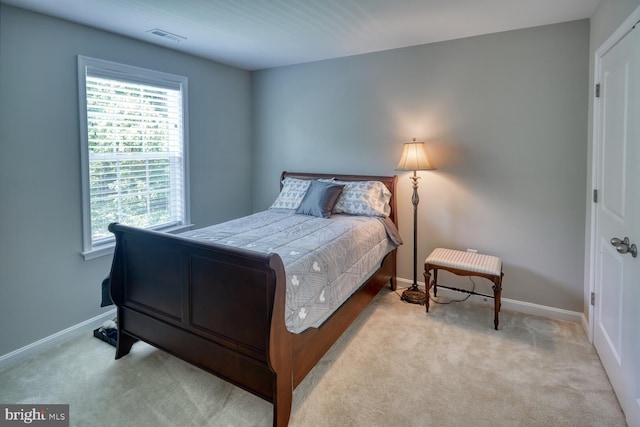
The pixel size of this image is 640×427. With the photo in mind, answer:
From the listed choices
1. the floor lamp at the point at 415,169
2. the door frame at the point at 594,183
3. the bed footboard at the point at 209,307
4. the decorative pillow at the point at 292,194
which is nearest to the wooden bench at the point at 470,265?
the floor lamp at the point at 415,169

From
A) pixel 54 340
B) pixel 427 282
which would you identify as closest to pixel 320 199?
pixel 427 282

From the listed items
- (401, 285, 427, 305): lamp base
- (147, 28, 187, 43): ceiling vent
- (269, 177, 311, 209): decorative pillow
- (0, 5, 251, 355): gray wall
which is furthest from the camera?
(269, 177, 311, 209): decorative pillow

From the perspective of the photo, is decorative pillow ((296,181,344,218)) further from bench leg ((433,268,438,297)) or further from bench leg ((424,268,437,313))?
bench leg ((433,268,438,297))

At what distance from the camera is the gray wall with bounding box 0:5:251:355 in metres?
2.39

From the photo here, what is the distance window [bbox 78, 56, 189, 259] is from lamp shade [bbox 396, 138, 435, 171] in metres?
2.23

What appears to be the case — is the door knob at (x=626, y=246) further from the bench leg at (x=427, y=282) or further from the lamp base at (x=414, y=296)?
the lamp base at (x=414, y=296)

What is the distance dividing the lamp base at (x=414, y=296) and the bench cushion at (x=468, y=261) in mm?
498

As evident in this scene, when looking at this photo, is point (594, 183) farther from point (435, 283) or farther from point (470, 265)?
point (435, 283)

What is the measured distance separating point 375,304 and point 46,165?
9.41 ft

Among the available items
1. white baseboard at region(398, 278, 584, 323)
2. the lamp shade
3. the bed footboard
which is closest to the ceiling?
the lamp shade

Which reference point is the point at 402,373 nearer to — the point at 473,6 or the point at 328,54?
the point at 473,6

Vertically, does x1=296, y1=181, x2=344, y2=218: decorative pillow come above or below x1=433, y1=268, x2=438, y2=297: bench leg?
above

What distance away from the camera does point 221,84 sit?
4059 millimetres

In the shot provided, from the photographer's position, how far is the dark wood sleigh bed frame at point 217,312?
5.70 feet
